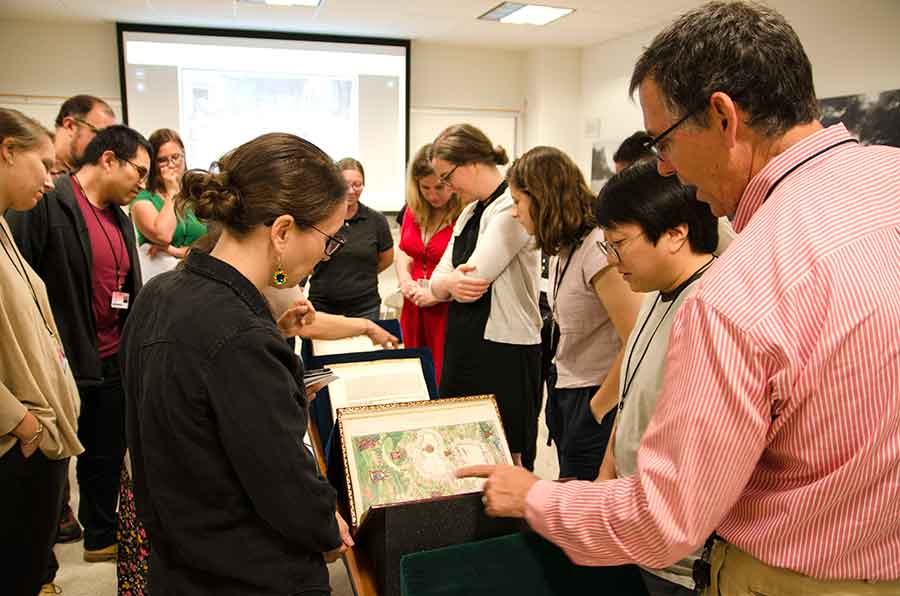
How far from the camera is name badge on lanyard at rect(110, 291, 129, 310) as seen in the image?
2.28 m

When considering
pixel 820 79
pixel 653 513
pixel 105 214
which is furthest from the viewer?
pixel 820 79

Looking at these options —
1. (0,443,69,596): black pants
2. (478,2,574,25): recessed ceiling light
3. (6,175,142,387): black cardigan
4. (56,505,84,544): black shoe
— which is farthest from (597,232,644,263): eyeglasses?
(478,2,574,25): recessed ceiling light

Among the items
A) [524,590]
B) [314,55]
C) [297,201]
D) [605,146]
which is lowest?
[524,590]

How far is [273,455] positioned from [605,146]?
5.80m

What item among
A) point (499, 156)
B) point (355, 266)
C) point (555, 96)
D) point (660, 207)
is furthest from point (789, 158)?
point (555, 96)

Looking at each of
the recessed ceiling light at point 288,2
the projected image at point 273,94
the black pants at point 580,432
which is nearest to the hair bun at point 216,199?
the black pants at point 580,432

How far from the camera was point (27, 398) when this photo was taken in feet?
4.88

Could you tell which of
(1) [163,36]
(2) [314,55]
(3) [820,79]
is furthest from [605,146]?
(1) [163,36]

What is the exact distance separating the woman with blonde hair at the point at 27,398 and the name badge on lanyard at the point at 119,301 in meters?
0.63

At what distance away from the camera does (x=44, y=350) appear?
5.13ft

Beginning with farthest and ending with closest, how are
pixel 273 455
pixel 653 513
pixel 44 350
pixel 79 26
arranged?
pixel 79 26 < pixel 44 350 < pixel 273 455 < pixel 653 513

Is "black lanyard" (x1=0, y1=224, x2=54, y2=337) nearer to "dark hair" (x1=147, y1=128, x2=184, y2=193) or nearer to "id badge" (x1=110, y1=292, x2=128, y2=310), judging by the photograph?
"id badge" (x1=110, y1=292, x2=128, y2=310)

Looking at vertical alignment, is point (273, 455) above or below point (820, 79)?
below

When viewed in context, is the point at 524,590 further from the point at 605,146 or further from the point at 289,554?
the point at 605,146
